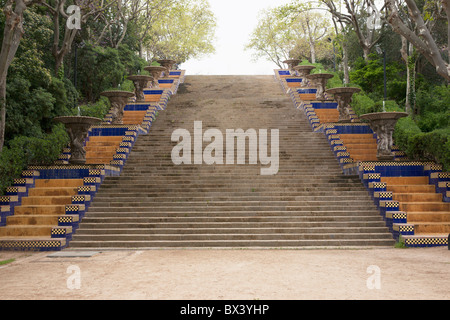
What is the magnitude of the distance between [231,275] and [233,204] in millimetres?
5493

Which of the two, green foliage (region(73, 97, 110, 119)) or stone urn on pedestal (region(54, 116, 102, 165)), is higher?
green foliage (region(73, 97, 110, 119))

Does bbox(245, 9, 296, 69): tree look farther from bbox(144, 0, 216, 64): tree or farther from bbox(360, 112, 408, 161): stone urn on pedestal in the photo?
bbox(360, 112, 408, 161): stone urn on pedestal

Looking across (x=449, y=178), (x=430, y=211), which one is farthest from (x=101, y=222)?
(x=449, y=178)

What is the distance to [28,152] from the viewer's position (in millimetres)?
13836

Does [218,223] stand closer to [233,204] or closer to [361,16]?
[233,204]

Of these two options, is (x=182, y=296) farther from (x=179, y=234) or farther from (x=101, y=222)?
(x=101, y=222)

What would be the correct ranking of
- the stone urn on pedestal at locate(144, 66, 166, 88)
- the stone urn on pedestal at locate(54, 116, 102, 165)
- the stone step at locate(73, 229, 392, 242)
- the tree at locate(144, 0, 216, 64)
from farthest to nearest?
the tree at locate(144, 0, 216, 64)
the stone urn on pedestal at locate(144, 66, 166, 88)
the stone urn on pedestal at locate(54, 116, 102, 165)
the stone step at locate(73, 229, 392, 242)

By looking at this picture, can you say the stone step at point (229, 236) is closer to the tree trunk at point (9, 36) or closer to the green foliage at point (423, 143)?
the green foliage at point (423, 143)

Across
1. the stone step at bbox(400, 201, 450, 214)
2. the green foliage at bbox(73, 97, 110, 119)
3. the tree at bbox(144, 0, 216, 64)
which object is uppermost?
the tree at bbox(144, 0, 216, 64)

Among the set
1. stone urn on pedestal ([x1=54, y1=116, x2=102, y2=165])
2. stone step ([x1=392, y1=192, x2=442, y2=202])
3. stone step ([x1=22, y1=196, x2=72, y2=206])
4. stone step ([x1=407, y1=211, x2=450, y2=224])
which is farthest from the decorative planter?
stone step ([x1=407, y1=211, x2=450, y2=224])

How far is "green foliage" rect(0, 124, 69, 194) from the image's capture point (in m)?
12.5

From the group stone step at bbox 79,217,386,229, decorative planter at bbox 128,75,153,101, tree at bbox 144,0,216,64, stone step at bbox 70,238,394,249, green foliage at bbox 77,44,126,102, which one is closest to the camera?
stone step at bbox 70,238,394,249

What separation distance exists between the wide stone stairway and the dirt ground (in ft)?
3.00

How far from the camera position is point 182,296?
5730mm
